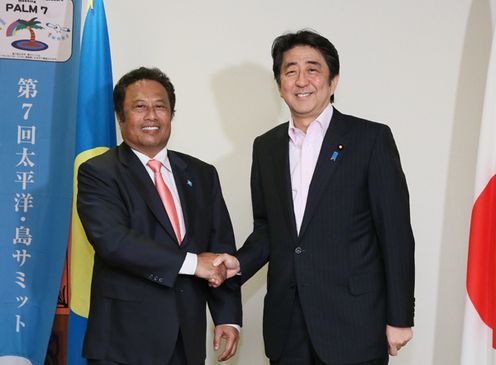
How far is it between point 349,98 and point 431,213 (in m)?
0.70

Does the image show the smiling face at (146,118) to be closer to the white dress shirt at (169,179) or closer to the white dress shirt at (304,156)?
the white dress shirt at (169,179)

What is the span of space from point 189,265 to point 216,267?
11 centimetres

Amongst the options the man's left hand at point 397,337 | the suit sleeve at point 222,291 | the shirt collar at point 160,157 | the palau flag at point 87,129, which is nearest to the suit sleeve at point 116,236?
the shirt collar at point 160,157

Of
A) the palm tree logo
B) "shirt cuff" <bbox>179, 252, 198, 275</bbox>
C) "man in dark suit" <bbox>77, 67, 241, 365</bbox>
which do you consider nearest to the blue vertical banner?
the palm tree logo

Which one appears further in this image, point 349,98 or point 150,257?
point 349,98

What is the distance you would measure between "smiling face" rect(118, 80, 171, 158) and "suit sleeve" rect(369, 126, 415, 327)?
0.77 meters

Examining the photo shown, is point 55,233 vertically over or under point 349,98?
under

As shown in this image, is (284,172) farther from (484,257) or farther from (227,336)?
(484,257)

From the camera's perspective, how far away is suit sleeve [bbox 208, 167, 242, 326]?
2.30m

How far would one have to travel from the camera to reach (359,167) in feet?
6.84

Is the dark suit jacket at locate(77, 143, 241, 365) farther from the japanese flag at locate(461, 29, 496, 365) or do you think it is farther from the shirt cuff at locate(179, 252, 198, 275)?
the japanese flag at locate(461, 29, 496, 365)

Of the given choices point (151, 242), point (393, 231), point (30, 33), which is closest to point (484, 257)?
point (393, 231)

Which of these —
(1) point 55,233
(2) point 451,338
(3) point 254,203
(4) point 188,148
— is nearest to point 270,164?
(3) point 254,203

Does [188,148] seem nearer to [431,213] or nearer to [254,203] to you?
[254,203]
